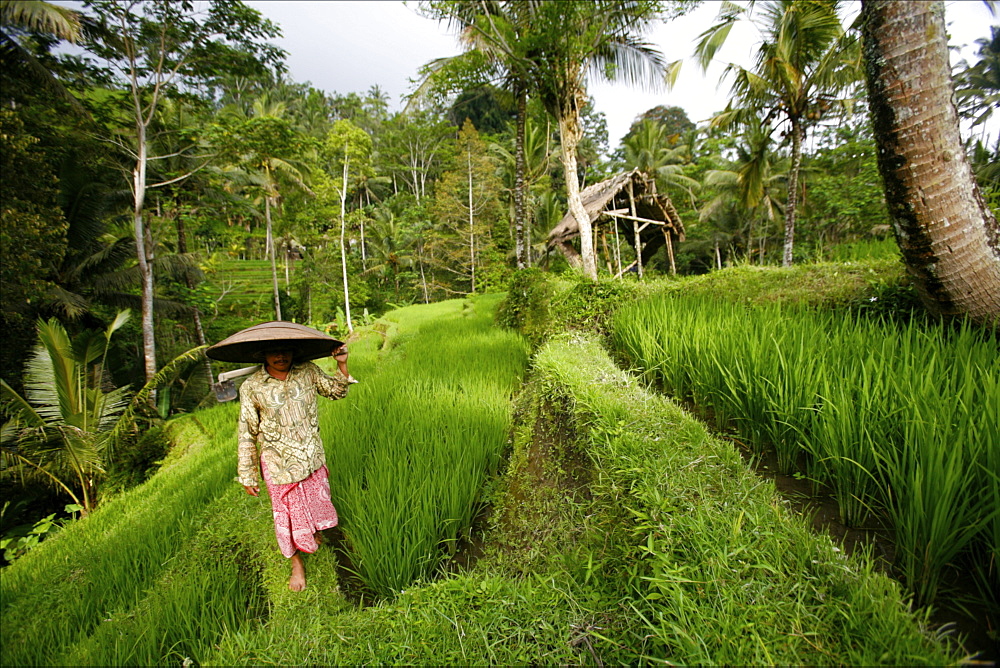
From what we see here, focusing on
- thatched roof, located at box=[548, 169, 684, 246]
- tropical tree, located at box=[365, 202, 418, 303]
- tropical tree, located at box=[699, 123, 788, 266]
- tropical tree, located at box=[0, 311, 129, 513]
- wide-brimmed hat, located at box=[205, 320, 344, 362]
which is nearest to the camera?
wide-brimmed hat, located at box=[205, 320, 344, 362]

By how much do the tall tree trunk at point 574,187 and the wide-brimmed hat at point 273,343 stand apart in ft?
15.2

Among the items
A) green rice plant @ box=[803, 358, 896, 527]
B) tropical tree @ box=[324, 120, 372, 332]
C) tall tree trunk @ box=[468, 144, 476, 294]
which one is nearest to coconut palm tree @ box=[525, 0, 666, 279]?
green rice plant @ box=[803, 358, 896, 527]

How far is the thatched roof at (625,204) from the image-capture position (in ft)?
27.8

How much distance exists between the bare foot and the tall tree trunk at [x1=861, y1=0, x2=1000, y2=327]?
3710mm

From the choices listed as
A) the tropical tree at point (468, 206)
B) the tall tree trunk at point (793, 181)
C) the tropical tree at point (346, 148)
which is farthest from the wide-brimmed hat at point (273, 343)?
the tropical tree at point (468, 206)

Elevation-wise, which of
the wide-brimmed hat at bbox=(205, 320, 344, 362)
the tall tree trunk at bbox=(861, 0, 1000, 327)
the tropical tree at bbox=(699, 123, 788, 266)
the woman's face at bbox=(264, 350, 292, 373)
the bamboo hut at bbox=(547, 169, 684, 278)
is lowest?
the woman's face at bbox=(264, 350, 292, 373)

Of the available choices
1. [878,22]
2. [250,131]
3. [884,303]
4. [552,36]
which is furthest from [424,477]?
[250,131]

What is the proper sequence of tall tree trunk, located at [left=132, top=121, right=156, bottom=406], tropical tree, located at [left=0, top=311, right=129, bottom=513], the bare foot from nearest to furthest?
the bare foot, tropical tree, located at [left=0, top=311, right=129, bottom=513], tall tree trunk, located at [left=132, top=121, right=156, bottom=406]

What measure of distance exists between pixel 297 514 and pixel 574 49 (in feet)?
23.0

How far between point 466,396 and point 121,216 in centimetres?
1376

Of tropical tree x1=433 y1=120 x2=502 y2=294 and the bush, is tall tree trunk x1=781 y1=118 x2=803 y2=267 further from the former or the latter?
tropical tree x1=433 y1=120 x2=502 y2=294

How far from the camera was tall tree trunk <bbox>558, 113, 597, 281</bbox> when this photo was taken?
20.6ft

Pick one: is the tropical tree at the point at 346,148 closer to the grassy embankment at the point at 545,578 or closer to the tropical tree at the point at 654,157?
the grassy embankment at the point at 545,578

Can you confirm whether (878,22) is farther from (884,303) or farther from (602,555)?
(602,555)
